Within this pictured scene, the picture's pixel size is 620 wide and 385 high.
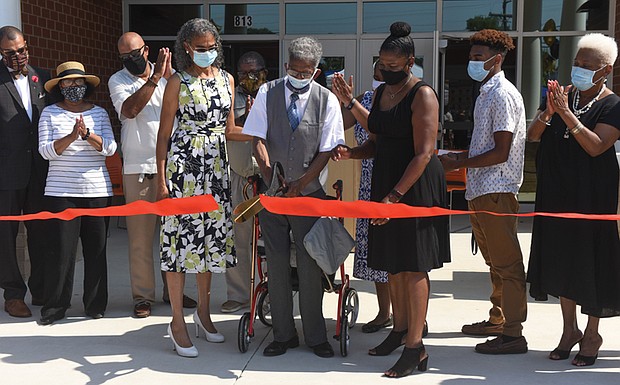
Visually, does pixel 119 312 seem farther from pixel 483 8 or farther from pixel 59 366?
pixel 483 8

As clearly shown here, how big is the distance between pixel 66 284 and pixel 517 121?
3.52 meters

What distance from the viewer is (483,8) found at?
11.6 metres

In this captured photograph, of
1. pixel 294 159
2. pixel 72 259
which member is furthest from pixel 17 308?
pixel 294 159

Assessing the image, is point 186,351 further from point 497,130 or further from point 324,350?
point 497,130

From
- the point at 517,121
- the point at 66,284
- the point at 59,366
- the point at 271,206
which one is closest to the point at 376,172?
the point at 271,206

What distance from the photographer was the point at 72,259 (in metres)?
5.92

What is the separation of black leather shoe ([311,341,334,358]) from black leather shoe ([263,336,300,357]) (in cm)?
16

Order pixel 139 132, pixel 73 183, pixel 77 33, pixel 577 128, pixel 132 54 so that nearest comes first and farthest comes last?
pixel 577 128 < pixel 73 183 < pixel 132 54 < pixel 139 132 < pixel 77 33

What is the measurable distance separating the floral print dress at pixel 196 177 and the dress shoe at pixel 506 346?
70.7 inches

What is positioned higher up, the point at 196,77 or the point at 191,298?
the point at 196,77

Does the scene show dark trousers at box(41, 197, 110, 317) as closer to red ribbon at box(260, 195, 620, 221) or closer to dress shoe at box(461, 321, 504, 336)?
red ribbon at box(260, 195, 620, 221)

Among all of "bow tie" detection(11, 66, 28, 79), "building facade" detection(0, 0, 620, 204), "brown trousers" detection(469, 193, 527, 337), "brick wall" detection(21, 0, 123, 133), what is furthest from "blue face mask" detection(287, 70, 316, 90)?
"building facade" detection(0, 0, 620, 204)

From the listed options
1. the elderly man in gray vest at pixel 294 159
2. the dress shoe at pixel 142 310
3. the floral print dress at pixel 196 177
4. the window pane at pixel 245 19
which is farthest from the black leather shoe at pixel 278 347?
the window pane at pixel 245 19

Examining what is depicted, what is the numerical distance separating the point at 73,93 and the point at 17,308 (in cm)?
173
